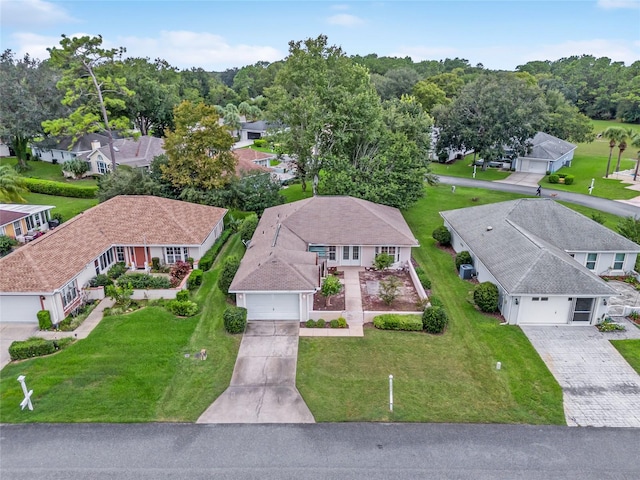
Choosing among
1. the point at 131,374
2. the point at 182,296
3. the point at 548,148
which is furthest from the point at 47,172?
the point at 548,148

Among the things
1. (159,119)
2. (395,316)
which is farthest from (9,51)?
(395,316)

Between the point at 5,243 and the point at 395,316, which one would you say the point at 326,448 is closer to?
the point at 395,316

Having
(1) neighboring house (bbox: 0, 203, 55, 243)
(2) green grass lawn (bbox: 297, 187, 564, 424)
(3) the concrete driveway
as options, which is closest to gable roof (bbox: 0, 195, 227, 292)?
(1) neighboring house (bbox: 0, 203, 55, 243)

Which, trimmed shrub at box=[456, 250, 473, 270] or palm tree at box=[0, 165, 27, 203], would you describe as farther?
palm tree at box=[0, 165, 27, 203]

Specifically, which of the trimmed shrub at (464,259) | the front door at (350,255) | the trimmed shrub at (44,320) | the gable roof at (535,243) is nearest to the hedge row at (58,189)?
the trimmed shrub at (44,320)

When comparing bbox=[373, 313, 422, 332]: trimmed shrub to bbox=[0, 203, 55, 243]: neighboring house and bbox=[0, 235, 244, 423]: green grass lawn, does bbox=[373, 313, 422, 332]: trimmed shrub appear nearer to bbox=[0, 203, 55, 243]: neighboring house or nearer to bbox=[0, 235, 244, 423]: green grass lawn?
bbox=[0, 235, 244, 423]: green grass lawn

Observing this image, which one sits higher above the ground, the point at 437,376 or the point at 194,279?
the point at 194,279

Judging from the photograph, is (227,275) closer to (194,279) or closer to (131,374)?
(194,279)
